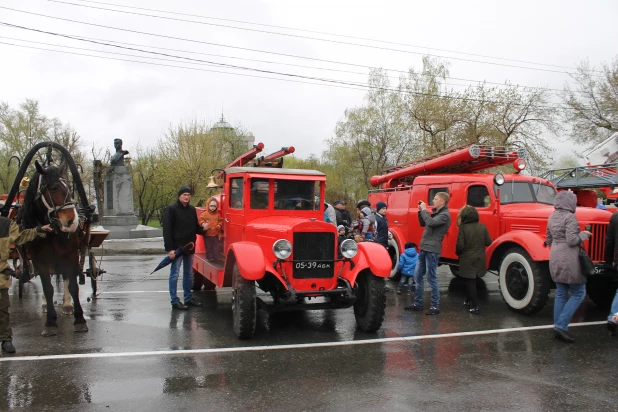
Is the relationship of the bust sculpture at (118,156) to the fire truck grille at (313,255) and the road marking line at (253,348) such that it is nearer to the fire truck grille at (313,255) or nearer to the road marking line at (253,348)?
the road marking line at (253,348)

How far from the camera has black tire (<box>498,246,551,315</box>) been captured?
281 inches

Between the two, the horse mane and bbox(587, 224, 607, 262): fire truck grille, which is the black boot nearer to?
bbox(587, 224, 607, 262): fire truck grille

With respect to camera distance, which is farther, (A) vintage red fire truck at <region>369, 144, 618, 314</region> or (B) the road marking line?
(A) vintage red fire truck at <region>369, 144, 618, 314</region>

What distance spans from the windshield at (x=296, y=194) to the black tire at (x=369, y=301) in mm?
1460

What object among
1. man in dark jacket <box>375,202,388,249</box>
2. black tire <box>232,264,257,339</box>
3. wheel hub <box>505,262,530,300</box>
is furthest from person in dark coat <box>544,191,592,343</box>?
black tire <box>232,264,257,339</box>

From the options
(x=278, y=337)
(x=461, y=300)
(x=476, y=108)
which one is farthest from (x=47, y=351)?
(x=476, y=108)

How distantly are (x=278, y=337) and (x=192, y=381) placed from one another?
1709 mm

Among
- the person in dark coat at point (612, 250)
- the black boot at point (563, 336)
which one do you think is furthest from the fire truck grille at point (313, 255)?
the person in dark coat at point (612, 250)

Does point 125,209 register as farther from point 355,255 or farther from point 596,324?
point 596,324

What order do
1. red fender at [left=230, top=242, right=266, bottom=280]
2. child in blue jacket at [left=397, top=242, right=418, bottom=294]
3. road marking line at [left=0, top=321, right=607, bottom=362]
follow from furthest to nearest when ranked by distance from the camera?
1. child in blue jacket at [left=397, top=242, right=418, bottom=294]
2. red fender at [left=230, top=242, right=266, bottom=280]
3. road marking line at [left=0, top=321, right=607, bottom=362]

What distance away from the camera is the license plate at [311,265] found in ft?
19.5

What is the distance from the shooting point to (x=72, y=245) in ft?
20.6

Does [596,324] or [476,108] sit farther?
[476,108]

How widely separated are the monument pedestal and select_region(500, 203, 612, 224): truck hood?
1546 cm
